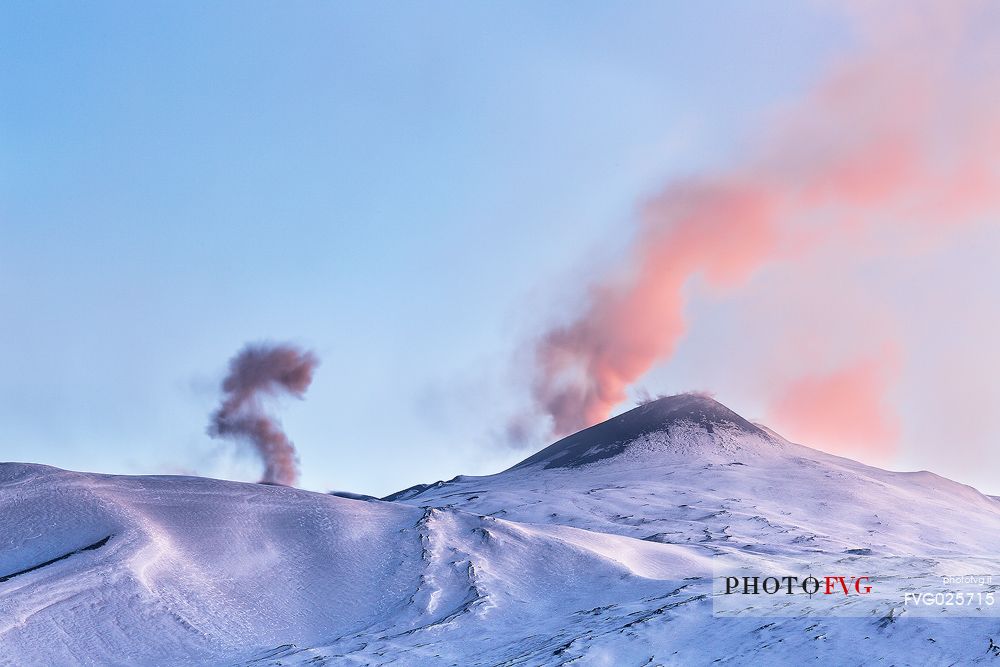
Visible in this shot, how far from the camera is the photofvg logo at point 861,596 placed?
3734 centimetres

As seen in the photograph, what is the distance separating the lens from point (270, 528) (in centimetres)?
5609

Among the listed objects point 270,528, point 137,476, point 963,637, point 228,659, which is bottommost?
point 963,637

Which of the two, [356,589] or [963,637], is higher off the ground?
[356,589]

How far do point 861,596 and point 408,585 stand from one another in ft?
71.3

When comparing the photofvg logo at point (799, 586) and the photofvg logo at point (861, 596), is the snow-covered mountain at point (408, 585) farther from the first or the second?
the photofvg logo at point (799, 586)

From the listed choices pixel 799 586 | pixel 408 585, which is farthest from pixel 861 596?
pixel 408 585

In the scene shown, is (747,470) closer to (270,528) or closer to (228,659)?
(270,528)

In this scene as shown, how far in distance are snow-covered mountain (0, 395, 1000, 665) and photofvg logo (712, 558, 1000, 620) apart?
225 millimetres

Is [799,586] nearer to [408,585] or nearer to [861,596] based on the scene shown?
[861,596]

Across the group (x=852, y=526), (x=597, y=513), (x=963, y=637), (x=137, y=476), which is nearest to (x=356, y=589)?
(x=137, y=476)

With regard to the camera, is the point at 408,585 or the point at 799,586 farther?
the point at 408,585

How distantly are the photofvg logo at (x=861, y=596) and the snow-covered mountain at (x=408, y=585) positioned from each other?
225mm

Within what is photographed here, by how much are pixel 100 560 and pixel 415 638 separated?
17.6 meters

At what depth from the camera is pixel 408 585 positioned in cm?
4978
